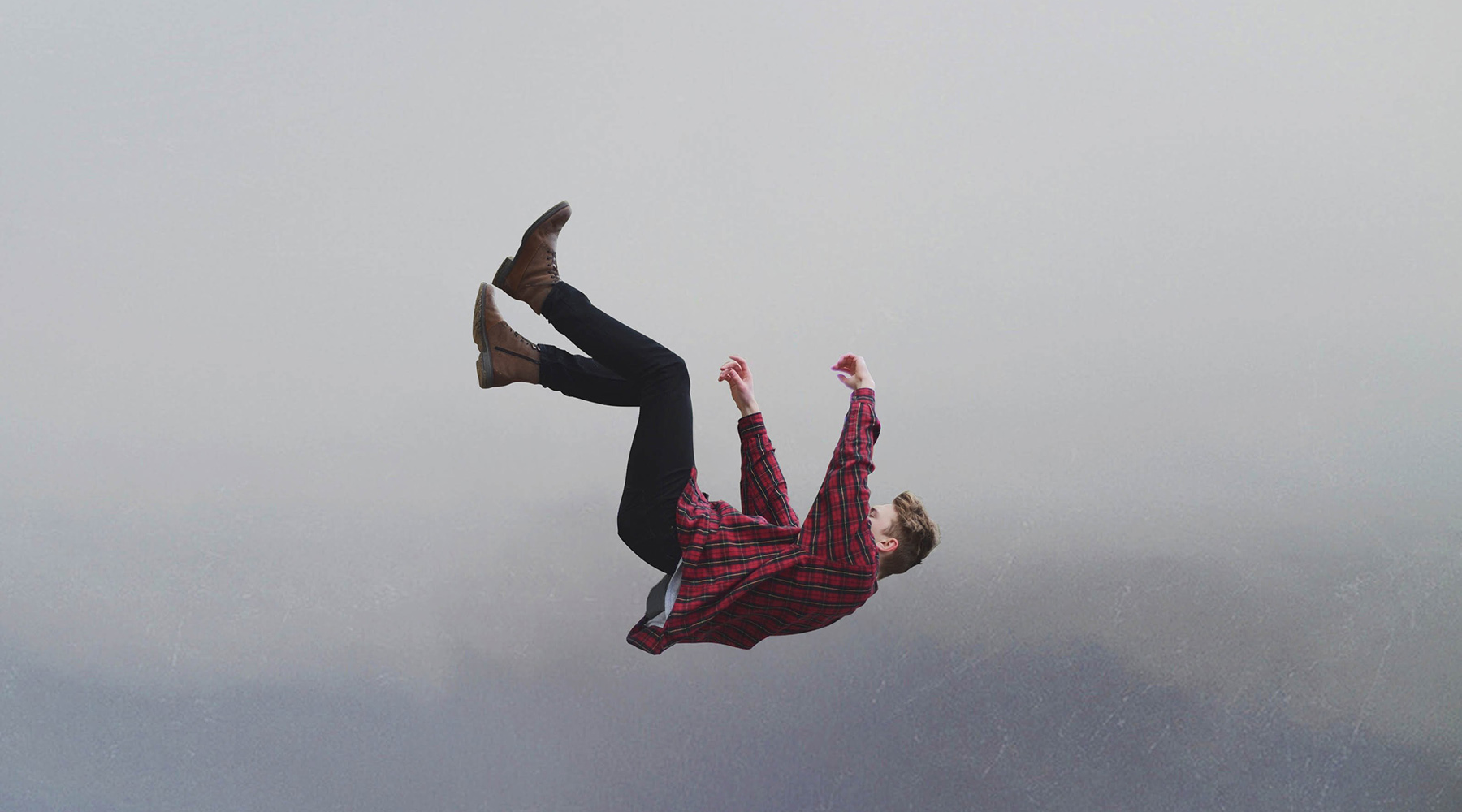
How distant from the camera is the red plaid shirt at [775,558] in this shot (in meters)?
2.30

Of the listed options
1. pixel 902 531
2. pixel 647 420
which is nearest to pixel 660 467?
pixel 647 420

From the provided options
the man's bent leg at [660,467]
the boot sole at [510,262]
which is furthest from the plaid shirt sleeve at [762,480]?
the boot sole at [510,262]

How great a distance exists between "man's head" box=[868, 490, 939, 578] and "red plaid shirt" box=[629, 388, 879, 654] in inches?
4.7

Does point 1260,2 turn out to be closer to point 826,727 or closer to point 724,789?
point 826,727

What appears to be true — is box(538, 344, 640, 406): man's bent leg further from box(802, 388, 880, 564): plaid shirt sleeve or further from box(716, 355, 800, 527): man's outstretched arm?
box(802, 388, 880, 564): plaid shirt sleeve

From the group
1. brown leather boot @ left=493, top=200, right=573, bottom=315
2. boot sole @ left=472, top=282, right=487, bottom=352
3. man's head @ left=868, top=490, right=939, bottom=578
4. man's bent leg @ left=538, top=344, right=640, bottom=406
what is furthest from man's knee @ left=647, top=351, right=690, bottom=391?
man's head @ left=868, top=490, right=939, bottom=578

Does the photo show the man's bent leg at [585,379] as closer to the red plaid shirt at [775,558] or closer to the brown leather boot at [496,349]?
the brown leather boot at [496,349]

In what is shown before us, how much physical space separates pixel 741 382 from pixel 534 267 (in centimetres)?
55

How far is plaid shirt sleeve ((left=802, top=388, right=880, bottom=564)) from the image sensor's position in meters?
2.29

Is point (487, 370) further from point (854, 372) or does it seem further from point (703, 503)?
point (854, 372)

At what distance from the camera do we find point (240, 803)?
3.61 metres

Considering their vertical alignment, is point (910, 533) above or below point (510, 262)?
below

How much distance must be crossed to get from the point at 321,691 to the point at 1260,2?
3988 millimetres

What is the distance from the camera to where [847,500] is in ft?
7.50
